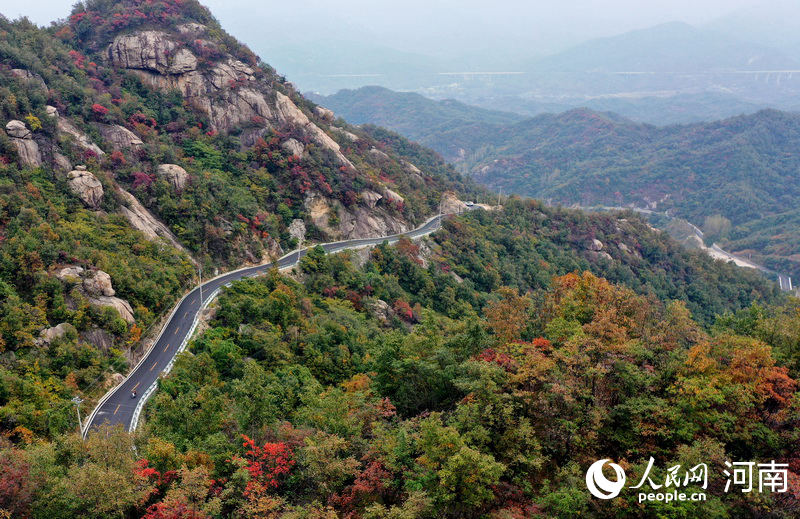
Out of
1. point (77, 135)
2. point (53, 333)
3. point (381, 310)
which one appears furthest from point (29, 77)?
point (381, 310)

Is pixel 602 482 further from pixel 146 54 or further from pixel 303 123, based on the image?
pixel 146 54

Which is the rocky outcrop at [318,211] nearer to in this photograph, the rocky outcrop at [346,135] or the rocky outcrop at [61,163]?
the rocky outcrop at [346,135]

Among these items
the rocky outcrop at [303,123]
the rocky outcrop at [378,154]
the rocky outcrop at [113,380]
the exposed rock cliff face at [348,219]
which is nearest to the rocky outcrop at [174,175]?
the exposed rock cliff face at [348,219]

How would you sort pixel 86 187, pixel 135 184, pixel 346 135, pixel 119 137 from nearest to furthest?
1. pixel 86 187
2. pixel 135 184
3. pixel 119 137
4. pixel 346 135

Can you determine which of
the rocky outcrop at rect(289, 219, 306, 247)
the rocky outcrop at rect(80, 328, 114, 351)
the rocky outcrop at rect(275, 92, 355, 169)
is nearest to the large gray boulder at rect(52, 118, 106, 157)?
the rocky outcrop at rect(289, 219, 306, 247)

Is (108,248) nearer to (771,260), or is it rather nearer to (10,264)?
Result: (10,264)

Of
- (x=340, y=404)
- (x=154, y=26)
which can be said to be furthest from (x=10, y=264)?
(x=154, y=26)
